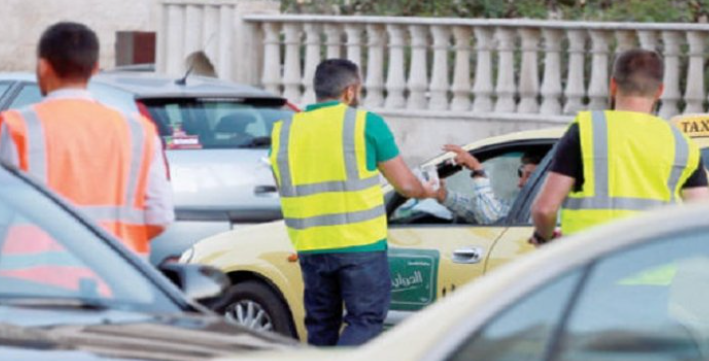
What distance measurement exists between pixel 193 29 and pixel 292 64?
101 cm

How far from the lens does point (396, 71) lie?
57.8ft

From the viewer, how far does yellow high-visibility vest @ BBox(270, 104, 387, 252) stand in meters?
9.55

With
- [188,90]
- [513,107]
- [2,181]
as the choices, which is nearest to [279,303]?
[188,90]

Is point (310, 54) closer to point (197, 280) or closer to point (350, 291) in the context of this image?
point (350, 291)

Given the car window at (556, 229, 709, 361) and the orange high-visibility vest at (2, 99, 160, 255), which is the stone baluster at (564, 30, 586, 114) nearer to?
the orange high-visibility vest at (2, 99, 160, 255)

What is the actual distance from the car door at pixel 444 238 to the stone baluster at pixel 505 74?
19.5 ft

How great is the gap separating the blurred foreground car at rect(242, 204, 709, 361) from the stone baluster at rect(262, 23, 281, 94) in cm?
1376

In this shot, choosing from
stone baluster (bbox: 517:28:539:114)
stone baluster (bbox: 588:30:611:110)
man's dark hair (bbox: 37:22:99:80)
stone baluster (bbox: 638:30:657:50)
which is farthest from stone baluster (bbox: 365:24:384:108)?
man's dark hair (bbox: 37:22:99:80)

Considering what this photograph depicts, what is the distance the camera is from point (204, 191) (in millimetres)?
13281

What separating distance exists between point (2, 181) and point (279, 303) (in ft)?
15.5

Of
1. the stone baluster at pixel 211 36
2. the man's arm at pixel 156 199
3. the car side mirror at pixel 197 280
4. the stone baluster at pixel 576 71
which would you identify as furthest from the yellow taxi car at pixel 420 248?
the stone baluster at pixel 211 36

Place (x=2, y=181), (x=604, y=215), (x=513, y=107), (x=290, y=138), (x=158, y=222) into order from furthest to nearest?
(x=513, y=107) < (x=290, y=138) < (x=604, y=215) < (x=158, y=222) < (x=2, y=181)

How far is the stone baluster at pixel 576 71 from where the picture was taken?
16.4 metres

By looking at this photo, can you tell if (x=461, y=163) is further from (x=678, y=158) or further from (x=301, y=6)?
(x=301, y=6)
